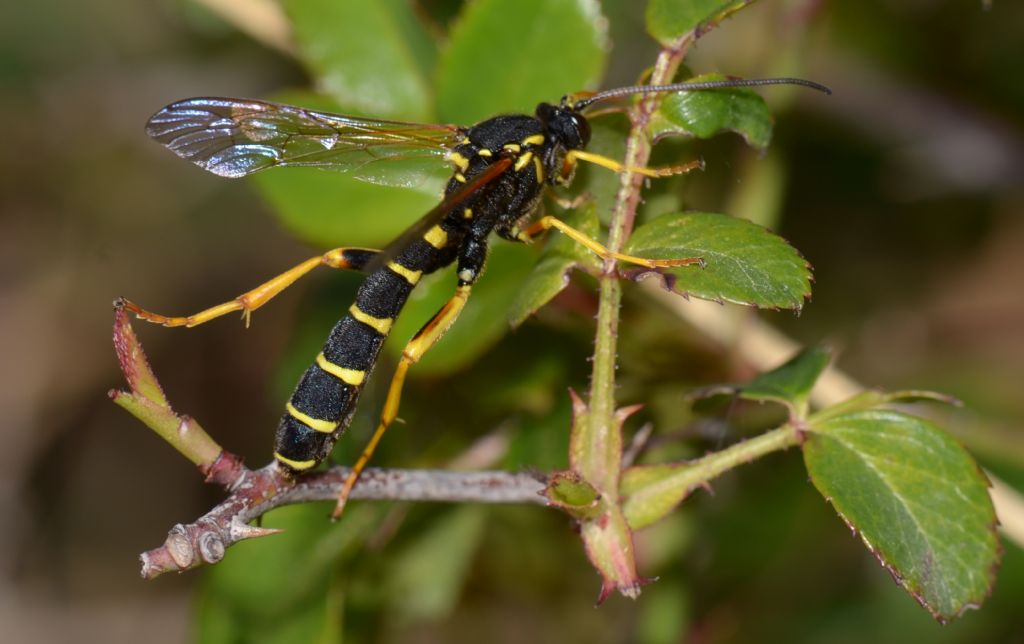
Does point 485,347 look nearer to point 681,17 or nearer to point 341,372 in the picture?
point 341,372

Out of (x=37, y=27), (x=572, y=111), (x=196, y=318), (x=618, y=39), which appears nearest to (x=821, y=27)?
(x=572, y=111)

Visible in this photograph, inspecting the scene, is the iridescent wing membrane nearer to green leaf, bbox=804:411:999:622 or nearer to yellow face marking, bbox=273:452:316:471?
yellow face marking, bbox=273:452:316:471

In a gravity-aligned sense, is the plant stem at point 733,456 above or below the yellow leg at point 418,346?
below

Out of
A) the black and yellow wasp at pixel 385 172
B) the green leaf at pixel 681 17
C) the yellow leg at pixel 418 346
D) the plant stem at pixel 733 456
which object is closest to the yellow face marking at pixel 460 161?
the black and yellow wasp at pixel 385 172

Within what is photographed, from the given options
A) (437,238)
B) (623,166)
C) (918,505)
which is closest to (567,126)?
(623,166)

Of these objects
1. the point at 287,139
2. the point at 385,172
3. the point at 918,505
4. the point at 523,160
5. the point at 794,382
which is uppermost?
the point at 287,139

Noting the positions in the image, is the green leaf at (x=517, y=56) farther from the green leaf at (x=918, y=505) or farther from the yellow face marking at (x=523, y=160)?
the green leaf at (x=918, y=505)
